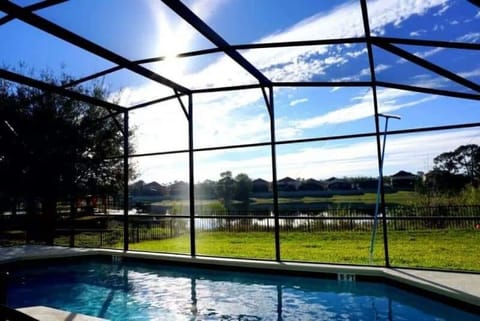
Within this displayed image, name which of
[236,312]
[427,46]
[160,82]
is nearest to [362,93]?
[427,46]

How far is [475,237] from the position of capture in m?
8.56

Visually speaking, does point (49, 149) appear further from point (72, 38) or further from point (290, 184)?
point (290, 184)

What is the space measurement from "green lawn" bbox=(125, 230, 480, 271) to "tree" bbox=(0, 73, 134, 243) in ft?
9.18

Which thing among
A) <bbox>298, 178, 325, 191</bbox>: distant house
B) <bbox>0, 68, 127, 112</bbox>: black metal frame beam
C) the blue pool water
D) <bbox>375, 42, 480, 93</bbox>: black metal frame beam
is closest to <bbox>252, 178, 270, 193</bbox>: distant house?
<bbox>298, 178, 325, 191</bbox>: distant house

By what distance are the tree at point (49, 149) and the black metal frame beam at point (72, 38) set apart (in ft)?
14.3

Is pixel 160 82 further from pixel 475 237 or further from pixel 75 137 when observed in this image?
pixel 475 237

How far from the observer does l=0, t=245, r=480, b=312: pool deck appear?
462 centimetres

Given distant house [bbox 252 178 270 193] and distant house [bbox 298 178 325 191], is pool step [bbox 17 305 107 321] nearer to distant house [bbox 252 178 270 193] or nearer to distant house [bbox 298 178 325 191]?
distant house [bbox 252 178 270 193]

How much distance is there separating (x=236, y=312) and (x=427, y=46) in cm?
404

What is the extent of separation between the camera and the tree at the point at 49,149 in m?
10.3

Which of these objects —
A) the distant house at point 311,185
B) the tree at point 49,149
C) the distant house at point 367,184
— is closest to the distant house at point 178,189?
the tree at point 49,149

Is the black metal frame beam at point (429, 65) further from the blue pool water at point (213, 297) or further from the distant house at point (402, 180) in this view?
the distant house at point (402, 180)

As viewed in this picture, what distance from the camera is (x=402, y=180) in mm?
9055

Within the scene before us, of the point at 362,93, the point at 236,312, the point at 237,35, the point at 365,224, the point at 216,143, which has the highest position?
the point at 237,35
